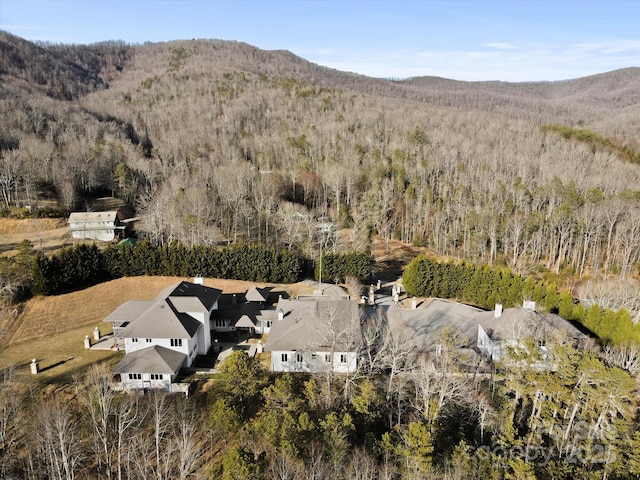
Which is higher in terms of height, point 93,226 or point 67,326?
point 93,226

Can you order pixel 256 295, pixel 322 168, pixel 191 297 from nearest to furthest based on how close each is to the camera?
pixel 191 297 → pixel 256 295 → pixel 322 168

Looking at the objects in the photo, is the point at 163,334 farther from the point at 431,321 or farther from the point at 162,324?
the point at 431,321

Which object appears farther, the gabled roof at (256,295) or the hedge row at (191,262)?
the hedge row at (191,262)

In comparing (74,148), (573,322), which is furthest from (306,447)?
(74,148)

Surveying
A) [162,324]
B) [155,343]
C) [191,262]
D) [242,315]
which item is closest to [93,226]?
[191,262]

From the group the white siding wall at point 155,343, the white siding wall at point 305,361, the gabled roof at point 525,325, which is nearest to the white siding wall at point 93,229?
the white siding wall at point 155,343

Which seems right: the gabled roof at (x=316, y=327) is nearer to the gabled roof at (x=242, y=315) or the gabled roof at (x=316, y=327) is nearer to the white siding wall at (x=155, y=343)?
the gabled roof at (x=242, y=315)

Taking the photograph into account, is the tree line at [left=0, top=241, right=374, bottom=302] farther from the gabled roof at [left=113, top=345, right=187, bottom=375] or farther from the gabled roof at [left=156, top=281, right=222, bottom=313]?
the gabled roof at [left=113, top=345, right=187, bottom=375]

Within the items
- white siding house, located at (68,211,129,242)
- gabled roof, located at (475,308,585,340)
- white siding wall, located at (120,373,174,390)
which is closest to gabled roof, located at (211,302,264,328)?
white siding wall, located at (120,373,174,390)
